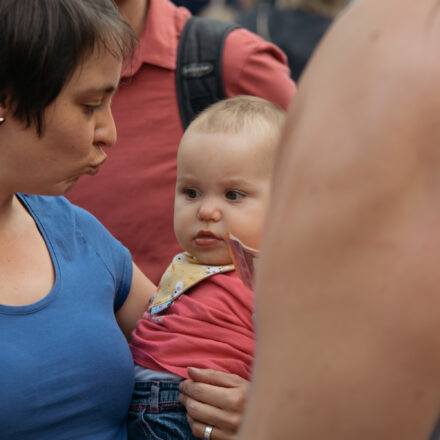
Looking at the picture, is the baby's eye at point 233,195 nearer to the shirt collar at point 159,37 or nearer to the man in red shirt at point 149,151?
the man in red shirt at point 149,151

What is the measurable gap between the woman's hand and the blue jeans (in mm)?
57

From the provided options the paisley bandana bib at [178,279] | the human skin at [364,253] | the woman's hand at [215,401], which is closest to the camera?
the human skin at [364,253]

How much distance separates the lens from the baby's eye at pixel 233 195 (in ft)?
7.60

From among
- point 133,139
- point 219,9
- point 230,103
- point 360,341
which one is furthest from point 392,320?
point 219,9

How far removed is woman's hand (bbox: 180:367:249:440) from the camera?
1957 mm

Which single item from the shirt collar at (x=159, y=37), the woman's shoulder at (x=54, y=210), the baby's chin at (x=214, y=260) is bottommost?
the baby's chin at (x=214, y=260)

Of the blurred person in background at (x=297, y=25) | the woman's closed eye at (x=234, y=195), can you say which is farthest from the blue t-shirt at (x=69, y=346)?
the blurred person in background at (x=297, y=25)

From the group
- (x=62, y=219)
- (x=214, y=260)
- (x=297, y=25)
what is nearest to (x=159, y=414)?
(x=214, y=260)

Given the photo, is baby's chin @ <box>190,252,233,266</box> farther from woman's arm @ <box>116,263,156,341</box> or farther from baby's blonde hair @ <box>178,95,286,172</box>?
baby's blonde hair @ <box>178,95,286,172</box>

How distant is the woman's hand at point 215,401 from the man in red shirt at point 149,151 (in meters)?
0.63

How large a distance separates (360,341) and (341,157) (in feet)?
0.66

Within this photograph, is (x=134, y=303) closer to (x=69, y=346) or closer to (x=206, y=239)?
(x=206, y=239)

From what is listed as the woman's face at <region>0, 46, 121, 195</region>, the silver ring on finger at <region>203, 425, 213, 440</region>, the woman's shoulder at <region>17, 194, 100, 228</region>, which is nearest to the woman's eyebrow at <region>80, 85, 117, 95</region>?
the woman's face at <region>0, 46, 121, 195</region>

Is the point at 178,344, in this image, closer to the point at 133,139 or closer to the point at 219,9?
the point at 133,139
